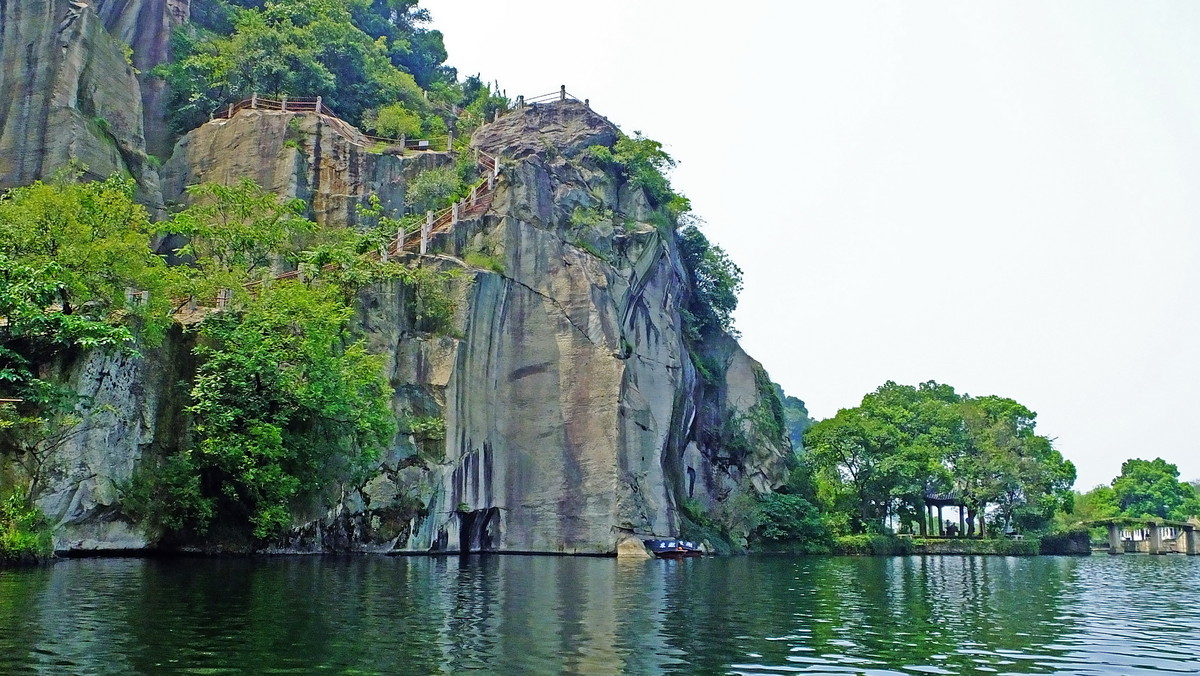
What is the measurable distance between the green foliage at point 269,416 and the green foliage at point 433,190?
15.6 metres

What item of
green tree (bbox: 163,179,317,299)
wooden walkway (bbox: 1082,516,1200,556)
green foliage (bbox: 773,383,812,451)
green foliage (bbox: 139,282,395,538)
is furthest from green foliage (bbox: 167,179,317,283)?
green foliage (bbox: 773,383,812,451)

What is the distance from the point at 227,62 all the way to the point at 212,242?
671 inches

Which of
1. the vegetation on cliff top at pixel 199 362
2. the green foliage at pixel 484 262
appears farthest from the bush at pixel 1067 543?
the vegetation on cliff top at pixel 199 362

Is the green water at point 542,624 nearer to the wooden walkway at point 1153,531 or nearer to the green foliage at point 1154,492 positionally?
the wooden walkway at point 1153,531

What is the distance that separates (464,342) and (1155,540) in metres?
67.1

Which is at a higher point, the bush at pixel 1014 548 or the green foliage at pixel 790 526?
the green foliage at pixel 790 526

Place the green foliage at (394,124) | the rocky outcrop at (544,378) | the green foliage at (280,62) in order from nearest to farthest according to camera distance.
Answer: the rocky outcrop at (544,378)
the green foliage at (280,62)
the green foliage at (394,124)

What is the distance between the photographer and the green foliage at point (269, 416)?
31.0 m

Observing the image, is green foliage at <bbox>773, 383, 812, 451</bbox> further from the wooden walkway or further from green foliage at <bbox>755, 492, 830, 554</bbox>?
green foliage at <bbox>755, 492, 830, 554</bbox>

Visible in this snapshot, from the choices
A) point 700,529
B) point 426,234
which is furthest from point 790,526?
point 426,234

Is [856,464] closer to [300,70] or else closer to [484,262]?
[484,262]

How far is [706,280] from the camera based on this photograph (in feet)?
212

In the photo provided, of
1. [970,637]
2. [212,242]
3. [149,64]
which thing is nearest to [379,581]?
[970,637]

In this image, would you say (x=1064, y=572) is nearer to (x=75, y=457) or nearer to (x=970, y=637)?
(x=970, y=637)
